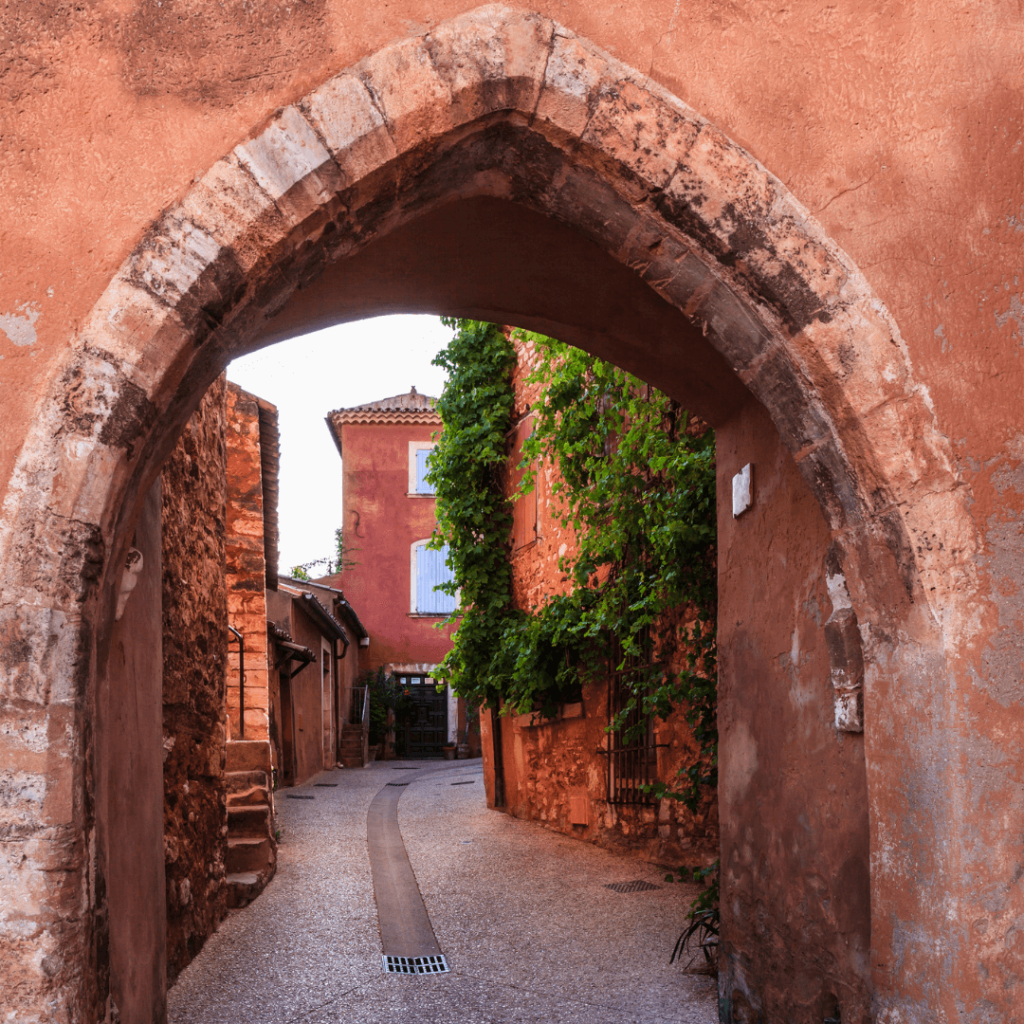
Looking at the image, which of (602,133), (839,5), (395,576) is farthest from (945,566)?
(395,576)

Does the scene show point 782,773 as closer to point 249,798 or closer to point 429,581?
point 249,798

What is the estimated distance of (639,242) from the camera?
2457 millimetres

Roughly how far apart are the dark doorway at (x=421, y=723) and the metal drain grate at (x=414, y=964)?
15.8 meters

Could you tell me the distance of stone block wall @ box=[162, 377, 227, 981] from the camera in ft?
14.8

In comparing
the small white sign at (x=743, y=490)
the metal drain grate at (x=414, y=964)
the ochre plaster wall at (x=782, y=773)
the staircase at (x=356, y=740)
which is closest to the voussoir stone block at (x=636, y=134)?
the ochre plaster wall at (x=782, y=773)

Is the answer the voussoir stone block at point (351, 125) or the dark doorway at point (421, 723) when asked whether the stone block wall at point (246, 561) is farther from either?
the dark doorway at point (421, 723)

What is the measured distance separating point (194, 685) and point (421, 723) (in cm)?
1623

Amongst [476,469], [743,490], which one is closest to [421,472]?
[476,469]

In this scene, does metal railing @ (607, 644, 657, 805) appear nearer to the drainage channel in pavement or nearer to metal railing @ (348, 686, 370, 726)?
the drainage channel in pavement

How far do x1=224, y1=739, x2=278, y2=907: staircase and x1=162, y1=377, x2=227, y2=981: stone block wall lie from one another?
0.45m

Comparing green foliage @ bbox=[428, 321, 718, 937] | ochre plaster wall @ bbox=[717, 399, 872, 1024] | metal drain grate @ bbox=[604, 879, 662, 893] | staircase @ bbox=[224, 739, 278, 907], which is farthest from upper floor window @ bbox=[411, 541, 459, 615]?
ochre plaster wall @ bbox=[717, 399, 872, 1024]

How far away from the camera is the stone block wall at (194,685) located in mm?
4504

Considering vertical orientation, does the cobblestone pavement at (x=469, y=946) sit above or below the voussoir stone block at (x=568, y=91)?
below

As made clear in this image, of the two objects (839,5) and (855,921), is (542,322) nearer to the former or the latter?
(839,5)
